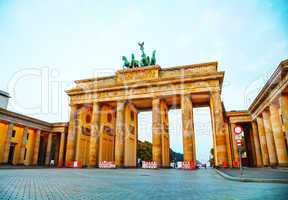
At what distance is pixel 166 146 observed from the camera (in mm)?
35031

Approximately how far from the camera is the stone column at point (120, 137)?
31.7m

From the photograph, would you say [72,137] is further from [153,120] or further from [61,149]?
[153,120]

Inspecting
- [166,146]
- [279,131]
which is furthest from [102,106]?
[279,131]

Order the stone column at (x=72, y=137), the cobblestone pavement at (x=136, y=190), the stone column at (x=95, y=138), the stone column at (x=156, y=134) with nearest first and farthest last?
the cobblestone pavement at (x=136, y=190) → the stone column at (x=156, y=134) → the stone column at (x=95, y=138) → the stone column at (x=72, y=137)

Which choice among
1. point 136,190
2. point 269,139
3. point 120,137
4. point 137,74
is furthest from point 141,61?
point 136,190

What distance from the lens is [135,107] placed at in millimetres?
40281

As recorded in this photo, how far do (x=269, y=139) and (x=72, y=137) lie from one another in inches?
1105

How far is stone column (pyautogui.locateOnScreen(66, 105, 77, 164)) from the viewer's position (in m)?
35.1

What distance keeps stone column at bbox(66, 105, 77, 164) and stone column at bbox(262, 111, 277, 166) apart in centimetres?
2748

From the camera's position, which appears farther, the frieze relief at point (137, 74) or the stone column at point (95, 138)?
the frieze relief at point (137, 74)

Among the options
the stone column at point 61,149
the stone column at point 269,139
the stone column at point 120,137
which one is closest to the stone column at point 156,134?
the stone column at point 120,137

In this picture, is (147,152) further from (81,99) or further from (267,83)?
(267,83)

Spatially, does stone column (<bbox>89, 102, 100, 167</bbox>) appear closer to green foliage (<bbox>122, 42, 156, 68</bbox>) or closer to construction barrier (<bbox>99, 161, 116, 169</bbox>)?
construction barrier (<bbox>99, 161, 116, 169</bbox>)

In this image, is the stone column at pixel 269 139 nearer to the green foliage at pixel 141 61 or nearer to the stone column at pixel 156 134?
the stone column at pixel 156 134
